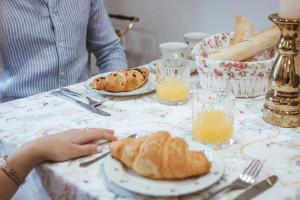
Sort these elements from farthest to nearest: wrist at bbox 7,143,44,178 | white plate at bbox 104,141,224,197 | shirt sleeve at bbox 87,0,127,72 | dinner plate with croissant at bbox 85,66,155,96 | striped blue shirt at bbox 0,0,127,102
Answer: shirt sleeve at bbox 87,0,127,72, striped blue shirt at bbox 0,0,127,102, dinner plate with croissant at bbox 85,66,155,96, wrist at bbox 7,143,44,178, white plate at bbox 104,141,224,197

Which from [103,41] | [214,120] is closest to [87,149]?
[214,120]

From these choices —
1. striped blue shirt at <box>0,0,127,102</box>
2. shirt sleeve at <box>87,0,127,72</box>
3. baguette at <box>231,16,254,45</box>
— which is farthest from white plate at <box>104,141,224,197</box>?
shirt sleeve at <box>87,0,127,72</box>

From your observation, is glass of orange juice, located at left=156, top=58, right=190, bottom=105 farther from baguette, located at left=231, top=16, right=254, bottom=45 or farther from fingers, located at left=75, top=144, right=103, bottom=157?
fingers, located at left=75, top=144, right=103, bottom=157

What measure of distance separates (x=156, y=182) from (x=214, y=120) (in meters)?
0.29

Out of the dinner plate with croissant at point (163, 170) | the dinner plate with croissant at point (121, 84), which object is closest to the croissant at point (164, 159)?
the dinner plate with croissant at point (163, 170)

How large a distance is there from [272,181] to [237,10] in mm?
1731

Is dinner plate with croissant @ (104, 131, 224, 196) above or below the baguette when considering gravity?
below

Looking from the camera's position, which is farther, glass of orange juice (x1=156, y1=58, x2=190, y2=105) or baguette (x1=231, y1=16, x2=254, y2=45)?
baguette (x1=231, y1=16, x2=254, y2=45)

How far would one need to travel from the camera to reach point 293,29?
1.09m

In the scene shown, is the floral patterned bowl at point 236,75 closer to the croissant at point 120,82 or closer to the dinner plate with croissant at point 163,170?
the croissant at point 120,82

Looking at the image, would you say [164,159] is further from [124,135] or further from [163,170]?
[124,135]

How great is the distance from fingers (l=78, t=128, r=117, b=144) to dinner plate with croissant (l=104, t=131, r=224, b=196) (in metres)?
0.14

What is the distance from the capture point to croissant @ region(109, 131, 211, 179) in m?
0.79

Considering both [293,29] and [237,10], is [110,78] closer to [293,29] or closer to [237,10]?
[293,29]
